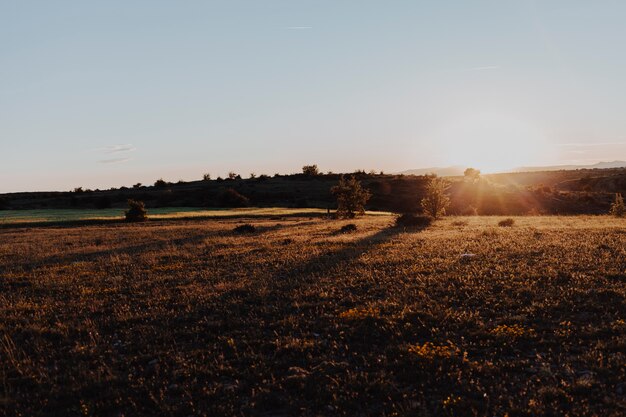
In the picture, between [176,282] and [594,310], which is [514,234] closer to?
[594,310]

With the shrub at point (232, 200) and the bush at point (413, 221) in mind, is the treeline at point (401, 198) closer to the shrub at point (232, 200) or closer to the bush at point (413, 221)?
the shrub at point (232, 200)

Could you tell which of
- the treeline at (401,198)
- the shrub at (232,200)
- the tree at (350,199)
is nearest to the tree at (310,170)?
the treeline at (401,198)

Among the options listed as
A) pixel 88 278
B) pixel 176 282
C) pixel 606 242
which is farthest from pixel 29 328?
pixel 606 242

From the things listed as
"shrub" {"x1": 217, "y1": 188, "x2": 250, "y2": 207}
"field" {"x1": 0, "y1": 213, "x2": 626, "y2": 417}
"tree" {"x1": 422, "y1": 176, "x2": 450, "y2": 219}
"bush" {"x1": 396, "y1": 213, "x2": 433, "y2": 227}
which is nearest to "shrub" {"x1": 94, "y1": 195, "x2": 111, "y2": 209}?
"shrub" {"x1": 217, "y1": 188, "x2": 250, "y2": 207}

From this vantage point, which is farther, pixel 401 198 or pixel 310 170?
pixel 310 170

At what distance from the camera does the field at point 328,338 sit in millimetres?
7141

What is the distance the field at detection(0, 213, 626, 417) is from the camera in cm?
714

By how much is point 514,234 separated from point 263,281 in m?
18.3

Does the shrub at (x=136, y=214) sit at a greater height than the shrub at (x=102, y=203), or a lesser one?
lesser

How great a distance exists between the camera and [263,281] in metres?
15.6

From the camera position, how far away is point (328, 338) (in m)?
9.74

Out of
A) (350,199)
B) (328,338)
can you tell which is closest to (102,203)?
(350,199)

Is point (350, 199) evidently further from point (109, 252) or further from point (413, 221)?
point (109, 252)

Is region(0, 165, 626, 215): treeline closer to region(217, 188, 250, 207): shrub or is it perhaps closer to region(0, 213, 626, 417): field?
region(217, 188, 250, 207): shrub
